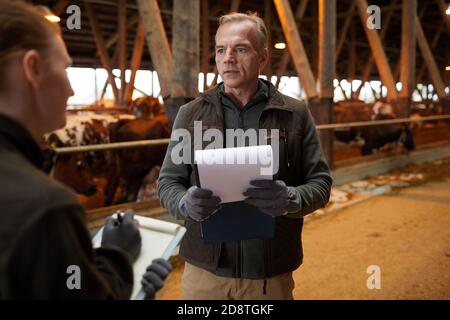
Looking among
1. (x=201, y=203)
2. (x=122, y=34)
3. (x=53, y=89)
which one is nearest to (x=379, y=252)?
(x=201, y=203)

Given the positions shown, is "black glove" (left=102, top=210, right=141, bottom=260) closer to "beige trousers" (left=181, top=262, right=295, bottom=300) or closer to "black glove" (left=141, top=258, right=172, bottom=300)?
"black glove" (left=141, top=258, right=172, bottom=300)

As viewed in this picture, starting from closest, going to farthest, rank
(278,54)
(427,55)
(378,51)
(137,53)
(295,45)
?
(295,45)
(378,51)
(137,53)
(427,55)
(278,54)

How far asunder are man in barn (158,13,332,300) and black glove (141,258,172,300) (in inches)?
17.5

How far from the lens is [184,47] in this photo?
385 centimetres

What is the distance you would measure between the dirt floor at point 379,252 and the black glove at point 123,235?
2.10 m

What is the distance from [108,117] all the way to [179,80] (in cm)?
290

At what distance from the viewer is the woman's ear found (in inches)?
33.7

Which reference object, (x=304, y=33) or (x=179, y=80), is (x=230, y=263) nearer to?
(x=179, y=80)

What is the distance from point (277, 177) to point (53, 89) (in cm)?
98

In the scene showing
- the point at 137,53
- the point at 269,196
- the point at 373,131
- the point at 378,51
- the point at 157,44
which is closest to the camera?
the point at 269,196

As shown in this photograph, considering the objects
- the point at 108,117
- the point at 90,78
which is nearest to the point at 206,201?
the point at 108,117

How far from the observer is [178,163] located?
5.82ft

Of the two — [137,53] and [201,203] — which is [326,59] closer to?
[137,53]
